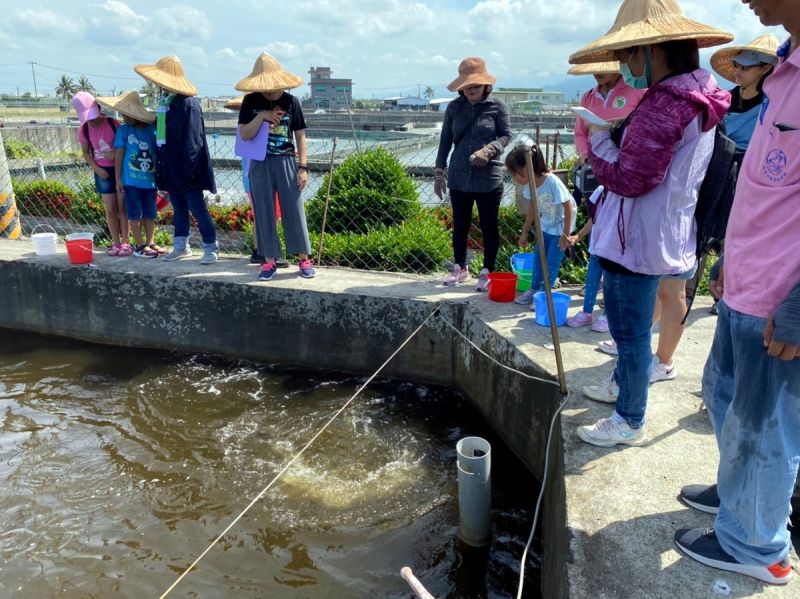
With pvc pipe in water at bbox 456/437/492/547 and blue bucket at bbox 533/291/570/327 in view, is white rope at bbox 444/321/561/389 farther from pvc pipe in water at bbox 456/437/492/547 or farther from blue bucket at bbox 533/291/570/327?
pvc pipe in water at bbox 456/437/492/547

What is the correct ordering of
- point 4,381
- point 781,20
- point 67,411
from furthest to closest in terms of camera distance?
point 4,381, point 67,411, point 781,20

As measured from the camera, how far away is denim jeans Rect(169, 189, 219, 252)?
5168 mm

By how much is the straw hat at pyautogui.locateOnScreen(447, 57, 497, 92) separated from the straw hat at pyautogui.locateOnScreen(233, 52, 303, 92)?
121 cm

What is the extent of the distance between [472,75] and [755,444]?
10.9ft

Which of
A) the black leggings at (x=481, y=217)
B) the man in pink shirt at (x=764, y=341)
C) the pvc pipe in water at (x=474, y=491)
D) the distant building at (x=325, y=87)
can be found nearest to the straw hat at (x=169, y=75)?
the black leggings at (x=481, y=217)

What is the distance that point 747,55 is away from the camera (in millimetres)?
3281

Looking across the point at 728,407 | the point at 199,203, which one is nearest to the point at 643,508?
the point at 728,407

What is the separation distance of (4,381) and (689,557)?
186 inches

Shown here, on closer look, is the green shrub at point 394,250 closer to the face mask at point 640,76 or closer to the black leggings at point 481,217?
the black leggings at point 481,217

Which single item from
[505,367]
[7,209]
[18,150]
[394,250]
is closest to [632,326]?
[505,367]

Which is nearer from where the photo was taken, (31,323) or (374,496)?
(374,496)

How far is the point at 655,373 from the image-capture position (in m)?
3.15

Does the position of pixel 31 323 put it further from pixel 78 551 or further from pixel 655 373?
pixel 655 373

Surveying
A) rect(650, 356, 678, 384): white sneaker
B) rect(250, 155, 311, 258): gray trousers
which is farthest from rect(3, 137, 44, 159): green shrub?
rect(650, 356, 678, 384): white sneaker
